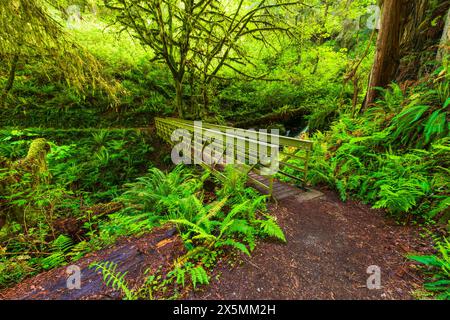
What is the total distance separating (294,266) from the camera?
2.57 meters

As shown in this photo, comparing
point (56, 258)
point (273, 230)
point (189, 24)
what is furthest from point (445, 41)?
point (56, 258)

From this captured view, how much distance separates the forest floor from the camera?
7.18 feet

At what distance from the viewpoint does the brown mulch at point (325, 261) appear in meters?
2.22

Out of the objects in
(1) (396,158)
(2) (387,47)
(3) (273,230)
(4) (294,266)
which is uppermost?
(2) (387,47)

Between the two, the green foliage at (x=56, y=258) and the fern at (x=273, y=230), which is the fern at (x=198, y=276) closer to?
the fern at (x=273, y=230)

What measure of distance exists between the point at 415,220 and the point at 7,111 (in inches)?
561

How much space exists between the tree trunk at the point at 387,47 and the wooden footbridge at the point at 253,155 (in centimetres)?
333

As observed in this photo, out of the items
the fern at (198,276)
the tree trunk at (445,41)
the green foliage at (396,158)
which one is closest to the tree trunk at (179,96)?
the green foliage at (396,158)

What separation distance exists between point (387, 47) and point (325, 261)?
6880 millimetres

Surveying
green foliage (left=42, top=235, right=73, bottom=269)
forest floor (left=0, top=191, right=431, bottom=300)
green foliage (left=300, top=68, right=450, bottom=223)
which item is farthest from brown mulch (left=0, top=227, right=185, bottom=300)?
green foliage (left=300, top=68, right=450, bottom=223)

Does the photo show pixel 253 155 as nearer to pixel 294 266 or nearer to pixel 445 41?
pixel 294 266

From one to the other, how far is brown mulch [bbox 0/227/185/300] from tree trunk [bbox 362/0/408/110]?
732 cm
